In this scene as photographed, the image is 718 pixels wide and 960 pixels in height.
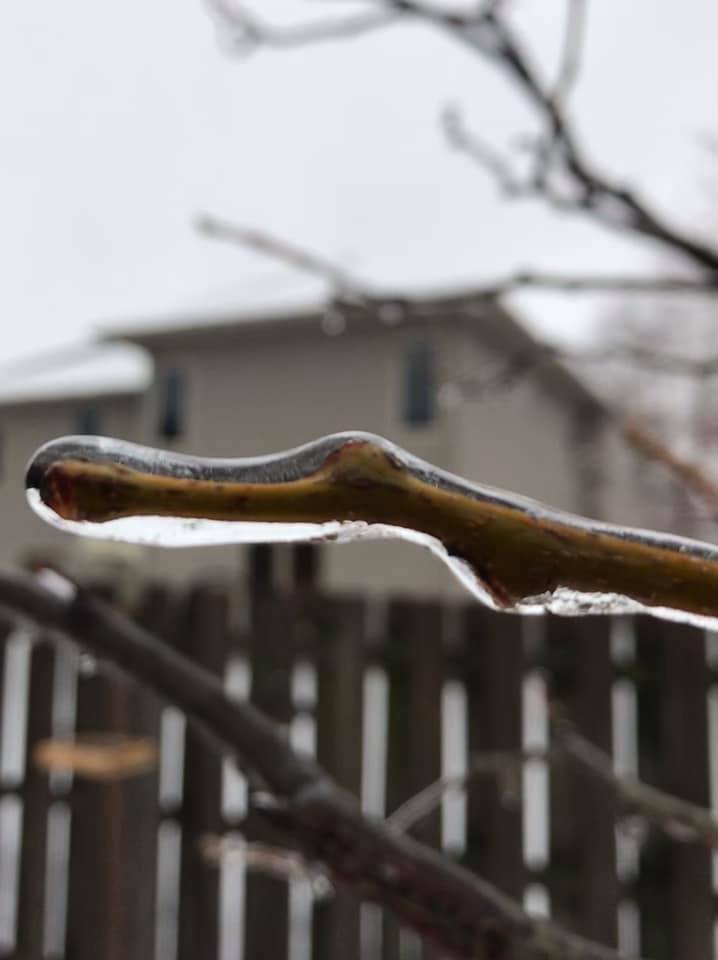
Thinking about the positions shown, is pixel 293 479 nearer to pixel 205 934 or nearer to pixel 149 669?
pixel 149 669

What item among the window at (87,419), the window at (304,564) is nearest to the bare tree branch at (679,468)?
the window at (87,419)

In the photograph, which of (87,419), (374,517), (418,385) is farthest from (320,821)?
(418,385)

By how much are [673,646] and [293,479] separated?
5.89 feet

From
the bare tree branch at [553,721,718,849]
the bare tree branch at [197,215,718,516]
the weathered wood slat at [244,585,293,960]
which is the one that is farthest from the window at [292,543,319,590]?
the bare tree branch at [553,721,718,849]

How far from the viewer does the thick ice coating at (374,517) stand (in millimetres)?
101

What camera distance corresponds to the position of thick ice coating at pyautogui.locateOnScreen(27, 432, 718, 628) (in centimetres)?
10

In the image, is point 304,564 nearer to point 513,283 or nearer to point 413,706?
point 413,706

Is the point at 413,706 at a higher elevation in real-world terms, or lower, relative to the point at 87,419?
lower

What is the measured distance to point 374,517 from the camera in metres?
0.11

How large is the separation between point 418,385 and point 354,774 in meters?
3.57

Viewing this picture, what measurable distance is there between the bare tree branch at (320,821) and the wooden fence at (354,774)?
1.38 meters

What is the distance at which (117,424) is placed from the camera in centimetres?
454

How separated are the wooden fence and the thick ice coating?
5.38 feet

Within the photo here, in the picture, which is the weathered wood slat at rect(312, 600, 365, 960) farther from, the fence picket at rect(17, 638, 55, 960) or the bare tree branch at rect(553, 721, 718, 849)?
the bare tree branch at rect(553, 721, 718, 849)
